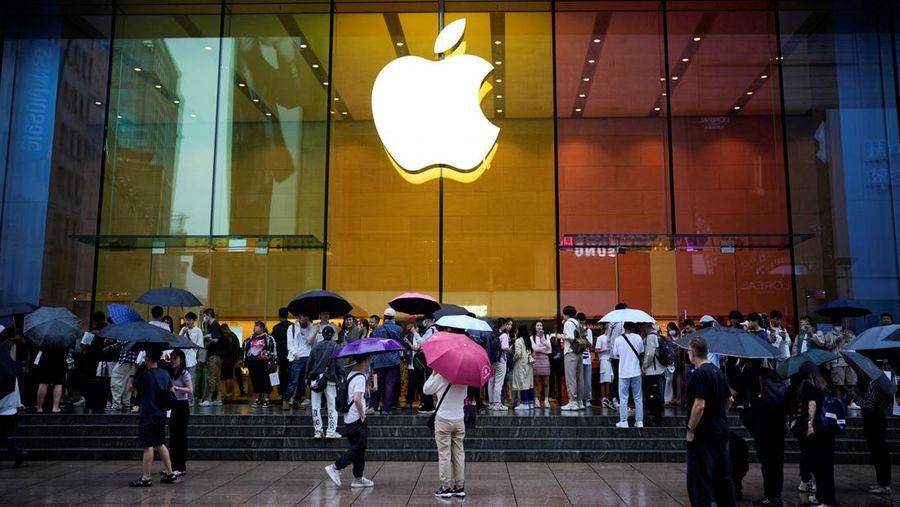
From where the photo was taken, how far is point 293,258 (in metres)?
17.5

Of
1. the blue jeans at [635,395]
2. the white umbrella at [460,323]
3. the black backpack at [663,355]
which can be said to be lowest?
the blue jeans at [635,395]

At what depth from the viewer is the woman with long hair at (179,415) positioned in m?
9.58

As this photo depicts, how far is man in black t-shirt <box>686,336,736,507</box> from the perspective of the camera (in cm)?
677

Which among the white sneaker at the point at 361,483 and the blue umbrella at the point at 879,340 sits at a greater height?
the blue umbrella at the point at 879,340

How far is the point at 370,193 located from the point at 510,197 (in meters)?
3.25

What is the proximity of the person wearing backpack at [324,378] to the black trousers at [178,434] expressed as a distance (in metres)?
1.77

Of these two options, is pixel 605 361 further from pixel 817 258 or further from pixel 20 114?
pixel 20 114

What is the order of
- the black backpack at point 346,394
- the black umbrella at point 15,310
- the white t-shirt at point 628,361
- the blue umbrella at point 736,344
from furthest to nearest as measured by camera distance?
1. the black umbrella at point 15,310
2. the white t-shirt at point 628,361
3. the black backpack at point 346,394
4. the blue umbrella at point 736,344

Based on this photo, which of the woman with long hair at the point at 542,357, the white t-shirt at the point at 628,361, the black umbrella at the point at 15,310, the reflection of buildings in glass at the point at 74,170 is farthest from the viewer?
the reflection of buildings in glass at the point at 74,170

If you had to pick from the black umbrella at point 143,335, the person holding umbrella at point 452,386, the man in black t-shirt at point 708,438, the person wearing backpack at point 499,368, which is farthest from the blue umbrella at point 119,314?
the man in black t-shirt at point 708,438

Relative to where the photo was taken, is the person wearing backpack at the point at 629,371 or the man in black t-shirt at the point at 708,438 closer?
the man in black t-shirt at the point at 708,438

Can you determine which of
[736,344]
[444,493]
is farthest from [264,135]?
[736,344]

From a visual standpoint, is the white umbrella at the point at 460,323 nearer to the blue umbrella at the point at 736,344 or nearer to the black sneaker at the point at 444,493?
the black sneaker at the point at 444,493

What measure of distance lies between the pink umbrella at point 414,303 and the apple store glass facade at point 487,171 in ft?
11.2
